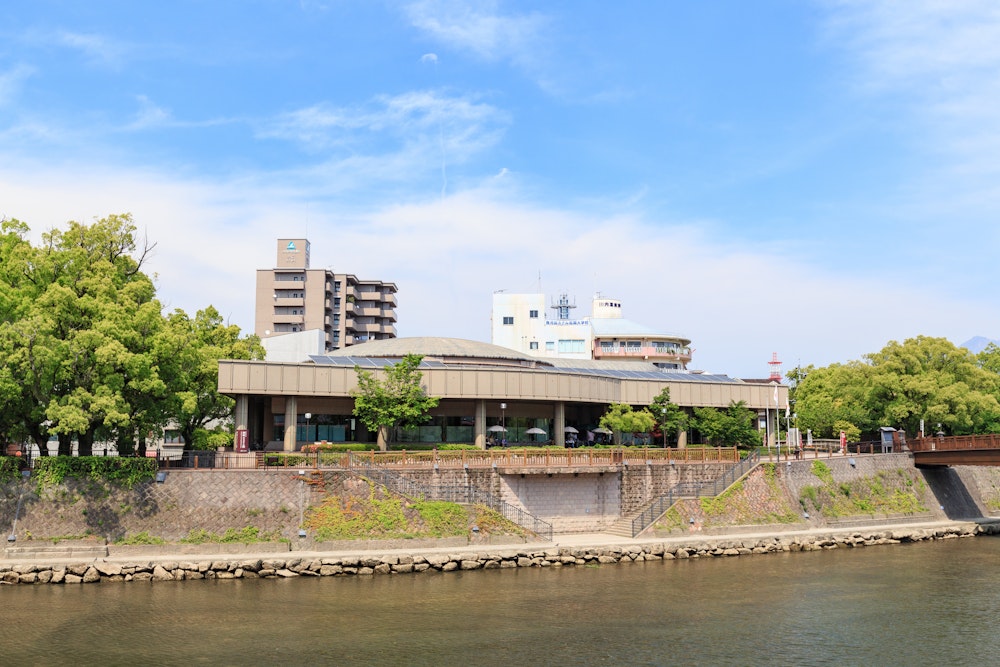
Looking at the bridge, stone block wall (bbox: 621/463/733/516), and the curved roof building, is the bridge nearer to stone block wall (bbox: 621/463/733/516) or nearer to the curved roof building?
the curved roof building

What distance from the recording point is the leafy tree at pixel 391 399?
56.9m

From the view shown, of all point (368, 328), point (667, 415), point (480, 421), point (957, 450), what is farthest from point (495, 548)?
point (368, 328)

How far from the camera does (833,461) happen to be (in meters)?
63.5

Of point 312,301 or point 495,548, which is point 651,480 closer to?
point 495,548

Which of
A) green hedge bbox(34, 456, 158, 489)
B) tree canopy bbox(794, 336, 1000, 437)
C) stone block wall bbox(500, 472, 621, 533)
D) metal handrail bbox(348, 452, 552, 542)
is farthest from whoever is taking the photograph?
tree canopy bbox(794, 336, 1000, 437)

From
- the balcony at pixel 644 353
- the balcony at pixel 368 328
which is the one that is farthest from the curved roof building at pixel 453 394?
the balcony at pixel 368 328

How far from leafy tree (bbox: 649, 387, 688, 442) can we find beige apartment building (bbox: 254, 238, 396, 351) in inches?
2690

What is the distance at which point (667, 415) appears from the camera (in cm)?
7081

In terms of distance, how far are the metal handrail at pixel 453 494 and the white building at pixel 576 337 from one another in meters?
69.9

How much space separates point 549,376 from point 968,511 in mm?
36157

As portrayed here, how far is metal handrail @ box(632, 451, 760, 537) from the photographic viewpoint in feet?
175

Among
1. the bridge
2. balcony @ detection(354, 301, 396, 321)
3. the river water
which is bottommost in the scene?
the river water

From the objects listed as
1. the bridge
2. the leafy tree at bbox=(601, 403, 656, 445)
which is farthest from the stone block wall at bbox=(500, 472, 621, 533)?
the bridge

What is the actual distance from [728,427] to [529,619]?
40.3m
